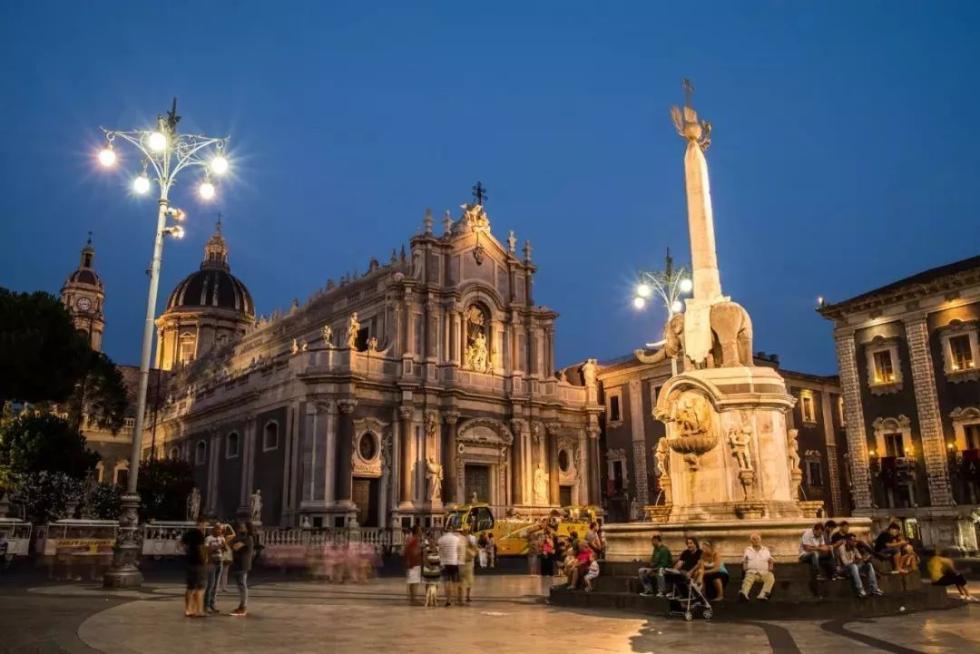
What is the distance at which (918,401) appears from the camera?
36812 millimetres

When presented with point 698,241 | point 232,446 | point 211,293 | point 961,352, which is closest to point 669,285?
point 698,241

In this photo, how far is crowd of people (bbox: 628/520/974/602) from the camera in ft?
42.0

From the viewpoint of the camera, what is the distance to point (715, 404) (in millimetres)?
16000

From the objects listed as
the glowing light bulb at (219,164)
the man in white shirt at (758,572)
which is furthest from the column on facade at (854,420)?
the glowing light bulb at (219,164)

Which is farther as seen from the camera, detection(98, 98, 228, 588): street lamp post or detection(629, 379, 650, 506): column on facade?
detection(629, 379, 650, 506): column on facade

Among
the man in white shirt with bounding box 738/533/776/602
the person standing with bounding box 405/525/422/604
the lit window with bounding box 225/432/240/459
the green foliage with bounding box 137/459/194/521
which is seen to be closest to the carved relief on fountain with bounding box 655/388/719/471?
the man in white shirt with bounding box 738/533/776/602

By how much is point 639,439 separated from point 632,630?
3866cm

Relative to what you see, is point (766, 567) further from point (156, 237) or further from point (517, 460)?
point (517, 460)

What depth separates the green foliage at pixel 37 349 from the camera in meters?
36.0

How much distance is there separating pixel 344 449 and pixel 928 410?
26.3 m

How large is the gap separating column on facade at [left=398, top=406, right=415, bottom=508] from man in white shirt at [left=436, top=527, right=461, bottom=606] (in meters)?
23.6

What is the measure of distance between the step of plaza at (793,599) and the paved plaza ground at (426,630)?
1.35 feet

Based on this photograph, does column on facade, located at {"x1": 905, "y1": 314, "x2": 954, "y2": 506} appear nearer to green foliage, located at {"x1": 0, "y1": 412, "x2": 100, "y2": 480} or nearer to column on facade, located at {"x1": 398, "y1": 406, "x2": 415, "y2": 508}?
column on facade, located at {"x1": 398, "y1": 406, "x2": 415, "y2": 508}

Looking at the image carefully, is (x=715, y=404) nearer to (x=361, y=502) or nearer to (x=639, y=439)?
(x=361, y=502)
